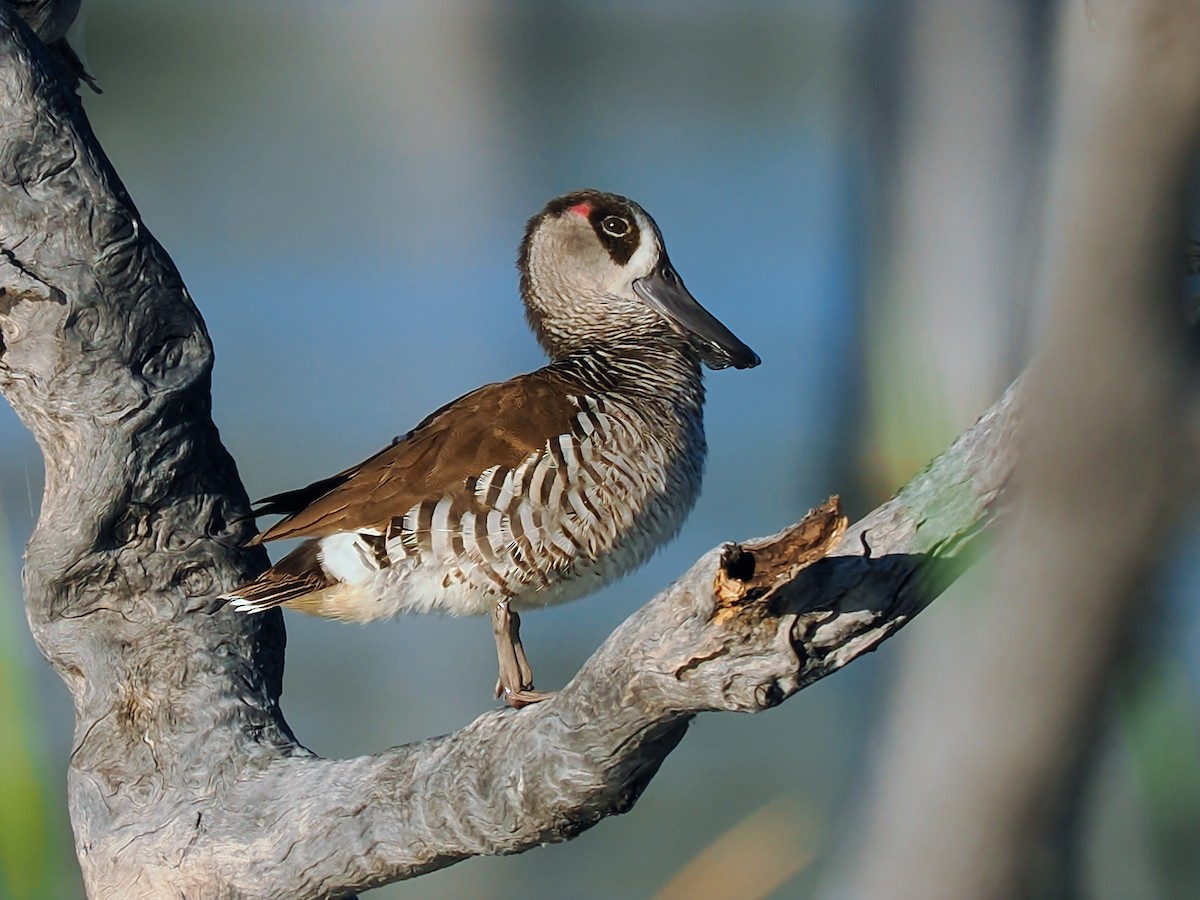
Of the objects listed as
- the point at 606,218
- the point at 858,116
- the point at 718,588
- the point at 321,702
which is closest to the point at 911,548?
the point at 718,588

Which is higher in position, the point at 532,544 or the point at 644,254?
the point at 644,254

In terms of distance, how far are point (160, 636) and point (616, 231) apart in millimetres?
1246

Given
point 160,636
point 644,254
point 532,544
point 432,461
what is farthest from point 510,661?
point 644,254

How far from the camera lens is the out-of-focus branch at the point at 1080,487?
554 mm

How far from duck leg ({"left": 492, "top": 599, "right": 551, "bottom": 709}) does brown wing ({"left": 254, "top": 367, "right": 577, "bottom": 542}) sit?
10.1 inches

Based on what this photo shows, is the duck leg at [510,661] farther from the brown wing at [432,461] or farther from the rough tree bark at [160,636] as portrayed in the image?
the rough tree bark at [160,636]

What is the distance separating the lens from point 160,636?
89.8 inches

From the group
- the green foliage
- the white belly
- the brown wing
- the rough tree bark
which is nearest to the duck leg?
the white belly

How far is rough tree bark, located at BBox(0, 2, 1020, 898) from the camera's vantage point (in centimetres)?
183

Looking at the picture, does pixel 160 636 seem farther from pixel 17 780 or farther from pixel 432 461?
pixel 17 780

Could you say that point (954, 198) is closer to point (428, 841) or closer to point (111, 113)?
point (428, 841)

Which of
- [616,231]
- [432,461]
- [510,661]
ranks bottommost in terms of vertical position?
[510,661]

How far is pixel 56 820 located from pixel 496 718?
3.38 m

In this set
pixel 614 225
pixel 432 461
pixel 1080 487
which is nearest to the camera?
pixel 1080 487
